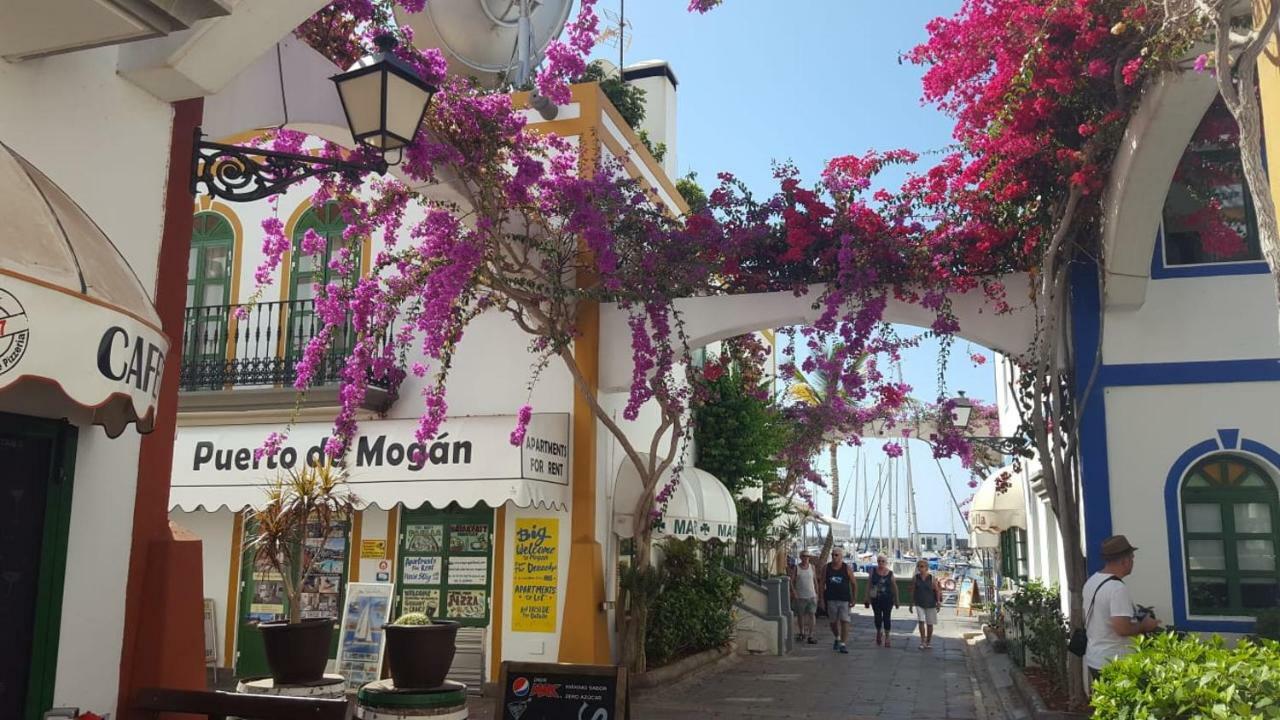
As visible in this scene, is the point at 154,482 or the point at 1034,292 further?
the point at 1034,292

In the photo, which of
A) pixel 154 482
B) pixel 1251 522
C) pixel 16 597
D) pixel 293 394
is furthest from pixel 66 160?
pixel 1251 522

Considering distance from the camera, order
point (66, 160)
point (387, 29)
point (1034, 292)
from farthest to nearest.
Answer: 1. point (1034, 292)
2. point (387, 29)
3. point (66, 160)

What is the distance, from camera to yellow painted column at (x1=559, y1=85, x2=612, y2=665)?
39.9ft

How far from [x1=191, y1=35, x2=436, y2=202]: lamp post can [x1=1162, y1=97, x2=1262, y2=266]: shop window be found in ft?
24.8

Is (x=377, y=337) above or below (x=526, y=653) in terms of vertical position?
above

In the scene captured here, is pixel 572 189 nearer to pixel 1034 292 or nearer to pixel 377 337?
A: pixel 377 337

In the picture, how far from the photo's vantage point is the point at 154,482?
5.88 m

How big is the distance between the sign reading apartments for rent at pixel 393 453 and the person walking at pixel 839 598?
7554 mm

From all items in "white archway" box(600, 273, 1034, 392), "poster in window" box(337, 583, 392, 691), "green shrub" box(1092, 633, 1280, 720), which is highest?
"white archway" box(600, 273, 1034, 392)

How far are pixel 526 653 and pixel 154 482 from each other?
23.5 ft

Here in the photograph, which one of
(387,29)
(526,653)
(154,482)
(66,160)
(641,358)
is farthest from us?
(526,653)

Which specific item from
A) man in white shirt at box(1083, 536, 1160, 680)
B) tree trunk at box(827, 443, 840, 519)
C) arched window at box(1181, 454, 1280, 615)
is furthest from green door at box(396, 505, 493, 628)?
tree trunk at box(827, 443, 840, 519)

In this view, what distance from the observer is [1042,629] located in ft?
37.6

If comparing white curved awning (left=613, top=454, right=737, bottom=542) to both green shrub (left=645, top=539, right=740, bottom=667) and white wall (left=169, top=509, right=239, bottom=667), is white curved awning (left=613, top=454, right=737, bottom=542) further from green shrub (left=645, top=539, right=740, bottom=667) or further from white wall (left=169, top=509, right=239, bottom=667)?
white wall (left=169, top=509, right=239, bottom=667)
